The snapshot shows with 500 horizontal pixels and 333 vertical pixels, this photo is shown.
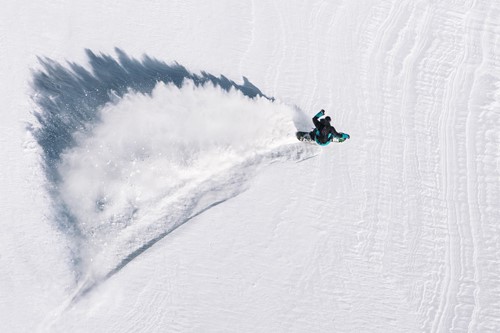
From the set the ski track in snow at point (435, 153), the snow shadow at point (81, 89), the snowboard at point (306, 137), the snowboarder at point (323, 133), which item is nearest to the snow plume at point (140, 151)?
the snow shadow at point (81, 89)

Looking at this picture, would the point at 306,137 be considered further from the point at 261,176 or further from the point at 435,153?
the point at 435,153

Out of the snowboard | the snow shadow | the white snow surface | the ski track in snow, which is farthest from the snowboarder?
the snow shadow

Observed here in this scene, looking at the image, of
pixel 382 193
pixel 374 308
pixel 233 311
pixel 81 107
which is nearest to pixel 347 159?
pixel 382 193

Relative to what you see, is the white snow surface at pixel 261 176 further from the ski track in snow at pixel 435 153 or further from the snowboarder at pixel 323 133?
the snowboarder at pixel 323 133

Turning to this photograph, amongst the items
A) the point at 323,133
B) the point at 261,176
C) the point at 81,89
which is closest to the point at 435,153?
the point at 323,133

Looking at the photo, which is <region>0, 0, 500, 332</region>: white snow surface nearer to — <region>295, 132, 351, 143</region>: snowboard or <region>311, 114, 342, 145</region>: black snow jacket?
<region>295, 132, 351, 143</region>: snowboard
